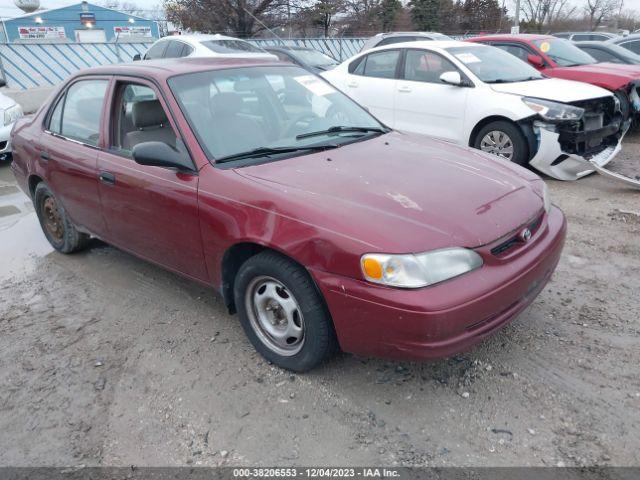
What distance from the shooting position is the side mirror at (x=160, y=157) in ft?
10.3

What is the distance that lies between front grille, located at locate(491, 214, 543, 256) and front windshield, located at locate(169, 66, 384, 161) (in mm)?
1316

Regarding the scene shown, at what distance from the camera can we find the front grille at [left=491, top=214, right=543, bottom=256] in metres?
2.71

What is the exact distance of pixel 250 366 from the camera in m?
3.18

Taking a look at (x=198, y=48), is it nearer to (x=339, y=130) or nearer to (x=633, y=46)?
(x=339, y=130)

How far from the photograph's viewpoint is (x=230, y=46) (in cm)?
1166

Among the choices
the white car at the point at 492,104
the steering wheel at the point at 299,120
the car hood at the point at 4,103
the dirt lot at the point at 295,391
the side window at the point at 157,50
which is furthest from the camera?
the side window at the point at 157,50

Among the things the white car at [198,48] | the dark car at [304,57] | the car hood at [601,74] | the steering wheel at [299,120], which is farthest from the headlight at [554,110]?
the dark car at [304,57]

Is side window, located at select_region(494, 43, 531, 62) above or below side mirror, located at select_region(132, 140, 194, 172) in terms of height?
above

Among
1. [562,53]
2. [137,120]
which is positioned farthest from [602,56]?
[137,120]

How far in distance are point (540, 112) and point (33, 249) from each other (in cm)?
561

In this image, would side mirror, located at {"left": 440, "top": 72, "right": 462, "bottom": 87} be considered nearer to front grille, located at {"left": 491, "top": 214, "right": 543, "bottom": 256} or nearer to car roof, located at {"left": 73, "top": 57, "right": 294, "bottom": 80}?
car roof, located at {"left": 73, "top": 57, "right": 294, "bottom": 80}

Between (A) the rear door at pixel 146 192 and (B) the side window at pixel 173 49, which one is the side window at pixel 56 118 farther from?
(B) the side window at pixel 173 49

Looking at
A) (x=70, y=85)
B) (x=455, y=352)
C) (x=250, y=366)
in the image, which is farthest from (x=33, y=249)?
(x=455, y=352)

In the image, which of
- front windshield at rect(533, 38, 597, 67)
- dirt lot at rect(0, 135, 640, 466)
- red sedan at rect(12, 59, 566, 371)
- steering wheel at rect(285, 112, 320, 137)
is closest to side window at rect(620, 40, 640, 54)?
front windshield at rect(533, 38, 597, 67)
